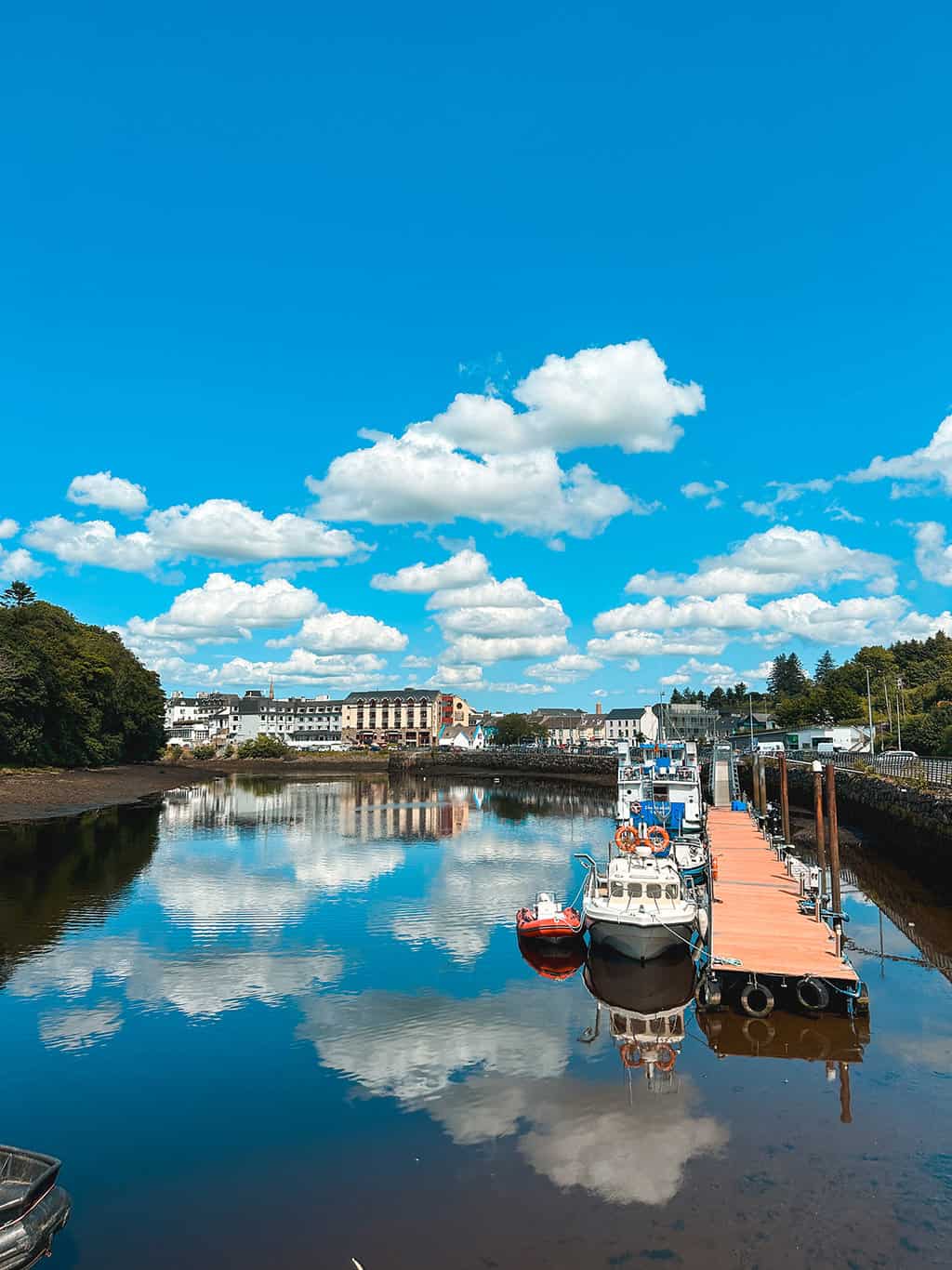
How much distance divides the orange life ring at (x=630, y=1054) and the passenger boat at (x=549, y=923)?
25.7 ft

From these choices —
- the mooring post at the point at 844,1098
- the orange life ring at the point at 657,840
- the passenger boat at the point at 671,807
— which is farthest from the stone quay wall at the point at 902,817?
the mooring post at the point at 844,1098

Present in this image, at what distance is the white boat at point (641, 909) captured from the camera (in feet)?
86.6

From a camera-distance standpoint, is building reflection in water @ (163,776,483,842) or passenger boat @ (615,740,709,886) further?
building reflection in water @ (163,776,483,842)

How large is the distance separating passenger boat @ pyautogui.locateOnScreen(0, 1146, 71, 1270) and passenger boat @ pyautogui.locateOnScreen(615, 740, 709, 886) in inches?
1067

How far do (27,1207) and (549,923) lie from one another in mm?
20099

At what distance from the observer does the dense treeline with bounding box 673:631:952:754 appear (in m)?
→ 88.7

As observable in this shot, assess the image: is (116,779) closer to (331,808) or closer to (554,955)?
(331,808)

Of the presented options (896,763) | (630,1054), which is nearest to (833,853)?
(630,1054)

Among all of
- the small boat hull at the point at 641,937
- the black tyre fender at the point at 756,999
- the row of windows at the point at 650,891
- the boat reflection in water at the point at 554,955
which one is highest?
the row of windows at the point at 650,891

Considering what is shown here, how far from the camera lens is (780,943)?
2452cm

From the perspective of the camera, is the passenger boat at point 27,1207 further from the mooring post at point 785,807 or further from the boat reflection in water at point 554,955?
the mooring post at point 785,807

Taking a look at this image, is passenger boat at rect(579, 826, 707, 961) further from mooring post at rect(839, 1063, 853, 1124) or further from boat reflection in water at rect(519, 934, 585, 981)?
mooring post at rect(839, 1063, 853, 1124)

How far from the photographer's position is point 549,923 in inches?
1149

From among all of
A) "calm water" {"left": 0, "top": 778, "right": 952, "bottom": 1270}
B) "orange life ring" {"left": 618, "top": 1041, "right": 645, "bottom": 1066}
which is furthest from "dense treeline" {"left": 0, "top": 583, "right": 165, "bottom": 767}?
"orange life ring" {"left": 618, "top": 1041, "right": 645, "bottom": 1066}
